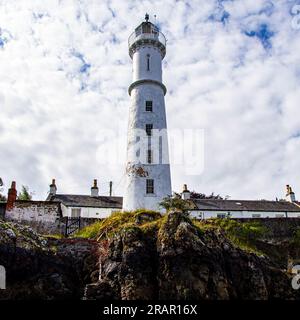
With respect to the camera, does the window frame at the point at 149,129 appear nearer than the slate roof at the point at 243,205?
Yes

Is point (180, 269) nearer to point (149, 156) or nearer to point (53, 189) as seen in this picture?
point (149, 156)

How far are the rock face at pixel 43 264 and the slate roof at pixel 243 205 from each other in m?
18.8

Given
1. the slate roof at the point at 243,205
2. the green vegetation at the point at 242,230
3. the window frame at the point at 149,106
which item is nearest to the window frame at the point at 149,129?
the window frame at the point at 149,106

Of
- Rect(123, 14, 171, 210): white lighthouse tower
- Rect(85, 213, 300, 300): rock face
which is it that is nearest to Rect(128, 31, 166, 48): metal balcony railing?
Rect(123, 14, 171, 210): white lighthouse tower

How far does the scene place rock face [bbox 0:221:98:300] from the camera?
18.3 m

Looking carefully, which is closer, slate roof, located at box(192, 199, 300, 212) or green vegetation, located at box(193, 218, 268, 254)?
green vegetation, located at box(193, 218, 268, 254)

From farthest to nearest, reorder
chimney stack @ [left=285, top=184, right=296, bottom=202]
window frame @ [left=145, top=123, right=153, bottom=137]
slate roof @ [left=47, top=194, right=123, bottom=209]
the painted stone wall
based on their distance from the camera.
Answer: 1. chimney stack @ [left=285, top=184, right=296, bottom=202]
2. slate roof @ [left=47, top=194, right=123, bottom=209]
3. window frame @ [left=145, top=123, right=153, bottom=137]
4. the painted stone wall

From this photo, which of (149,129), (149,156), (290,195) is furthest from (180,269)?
(290,195)

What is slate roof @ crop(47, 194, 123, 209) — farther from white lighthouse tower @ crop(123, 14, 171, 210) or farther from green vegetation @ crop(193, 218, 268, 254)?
green vegetation @ crop(193, 218, 268, 254)

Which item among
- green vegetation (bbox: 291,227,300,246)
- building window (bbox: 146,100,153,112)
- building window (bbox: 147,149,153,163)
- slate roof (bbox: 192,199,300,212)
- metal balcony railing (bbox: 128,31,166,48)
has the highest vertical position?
metal balcony railing (bbox: 128,31,166,48)

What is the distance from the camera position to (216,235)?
20.7 meters

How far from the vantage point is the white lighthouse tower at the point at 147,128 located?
28234 mm

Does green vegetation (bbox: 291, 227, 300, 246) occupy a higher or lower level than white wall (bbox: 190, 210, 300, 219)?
lower

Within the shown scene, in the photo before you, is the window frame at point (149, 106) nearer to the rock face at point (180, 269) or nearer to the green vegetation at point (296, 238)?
the rock face at point (180, 269)
